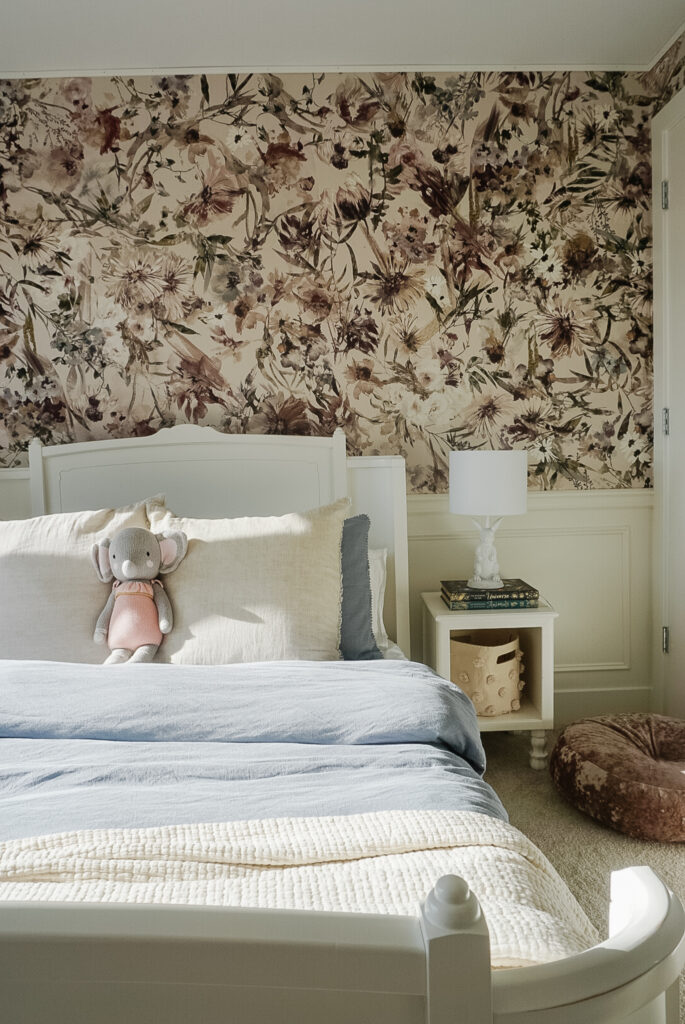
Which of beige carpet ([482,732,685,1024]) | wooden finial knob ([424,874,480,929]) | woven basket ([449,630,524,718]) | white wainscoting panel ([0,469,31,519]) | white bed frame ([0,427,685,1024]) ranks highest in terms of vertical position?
white wainscoting panel ([0,469,31,519])

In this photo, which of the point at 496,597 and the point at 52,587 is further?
the point at 496,597

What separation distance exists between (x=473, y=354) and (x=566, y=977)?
2736mm

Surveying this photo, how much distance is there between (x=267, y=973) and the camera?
54 centimetres

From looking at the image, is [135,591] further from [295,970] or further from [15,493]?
[295,970]

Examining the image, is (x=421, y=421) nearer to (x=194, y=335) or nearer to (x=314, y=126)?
(x=194, y=335)

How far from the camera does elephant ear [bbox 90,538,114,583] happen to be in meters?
2.35

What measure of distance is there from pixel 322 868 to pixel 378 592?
1.56 meters

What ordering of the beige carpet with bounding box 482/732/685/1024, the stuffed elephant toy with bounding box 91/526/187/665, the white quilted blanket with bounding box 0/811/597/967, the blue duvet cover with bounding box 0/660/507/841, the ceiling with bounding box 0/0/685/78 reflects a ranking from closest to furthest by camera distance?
the white quilted blanket with bounding box 0/811/597/967 → the blue duvet cover with bounding box 0/660/507/841 → the beige carpet with bounding box 482/732/685/1024 → the stuffed elephant toy with bounding box 91/526/187/665 → the ceiling with bounding box 0/0/685/78

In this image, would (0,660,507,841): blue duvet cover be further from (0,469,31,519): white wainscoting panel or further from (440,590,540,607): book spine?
(0,469,31,519): white wainscoting panel

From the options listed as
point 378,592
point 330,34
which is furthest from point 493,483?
point 330,34

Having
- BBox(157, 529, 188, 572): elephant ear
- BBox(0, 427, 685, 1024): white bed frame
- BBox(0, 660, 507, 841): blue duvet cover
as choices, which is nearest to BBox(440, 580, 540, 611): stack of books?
BBox(0, 660, 507, 841): blue duvet cover

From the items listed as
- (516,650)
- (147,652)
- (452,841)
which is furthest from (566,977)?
(516,650)

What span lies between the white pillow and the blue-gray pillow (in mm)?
119

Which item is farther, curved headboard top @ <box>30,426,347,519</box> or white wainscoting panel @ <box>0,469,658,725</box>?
white wainscoting panel @ <box>0,469,658,725</box>
